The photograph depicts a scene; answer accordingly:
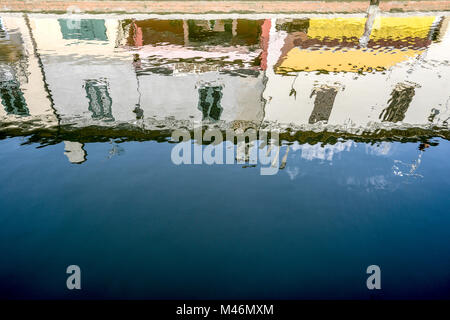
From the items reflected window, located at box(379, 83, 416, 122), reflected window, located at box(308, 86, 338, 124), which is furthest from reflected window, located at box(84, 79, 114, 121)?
reflected window, located at box(379, 83, 416, 122)

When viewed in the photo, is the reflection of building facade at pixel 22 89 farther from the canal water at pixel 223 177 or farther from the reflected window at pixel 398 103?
the reflected window at pixel 398 103

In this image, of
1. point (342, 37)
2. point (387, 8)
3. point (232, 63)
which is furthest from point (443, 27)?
point (232, 63)

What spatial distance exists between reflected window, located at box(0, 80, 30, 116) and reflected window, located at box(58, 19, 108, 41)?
8352mm

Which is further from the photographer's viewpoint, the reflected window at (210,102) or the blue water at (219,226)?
the reflected window at (210,102)

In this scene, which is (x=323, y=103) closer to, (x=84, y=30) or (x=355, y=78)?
(x=355, y=78)

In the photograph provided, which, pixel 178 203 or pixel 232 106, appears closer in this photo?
pixel 178 203

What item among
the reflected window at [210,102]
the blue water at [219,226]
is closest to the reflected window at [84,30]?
the reflected window at [210,102]

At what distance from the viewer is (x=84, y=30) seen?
1916 centimetres

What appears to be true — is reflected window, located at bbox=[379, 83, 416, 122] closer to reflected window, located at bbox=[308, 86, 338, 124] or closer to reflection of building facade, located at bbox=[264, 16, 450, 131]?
reflection of building facade, located at bbox=[264, 16, 450, 131]

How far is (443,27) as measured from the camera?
20828 mm

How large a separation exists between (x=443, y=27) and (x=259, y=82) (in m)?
17.9

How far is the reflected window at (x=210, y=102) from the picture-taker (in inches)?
380

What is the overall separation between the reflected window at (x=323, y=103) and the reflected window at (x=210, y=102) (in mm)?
3047

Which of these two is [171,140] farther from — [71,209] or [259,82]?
[259,82]
